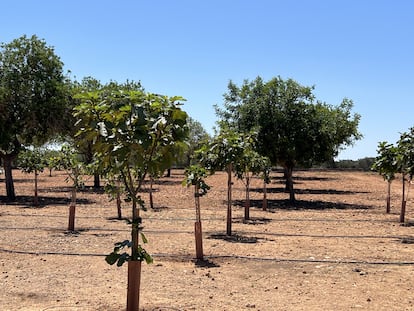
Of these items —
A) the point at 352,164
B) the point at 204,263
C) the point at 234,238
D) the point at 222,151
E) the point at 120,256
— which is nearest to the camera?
the point at 120,256

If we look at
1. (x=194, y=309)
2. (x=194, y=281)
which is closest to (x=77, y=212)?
(x=194, y=281)

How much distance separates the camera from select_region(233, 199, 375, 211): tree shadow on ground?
69.7 feet

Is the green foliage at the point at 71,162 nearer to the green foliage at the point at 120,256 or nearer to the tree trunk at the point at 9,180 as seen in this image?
the green foliage at the point at 120,256

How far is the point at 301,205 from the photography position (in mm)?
22328

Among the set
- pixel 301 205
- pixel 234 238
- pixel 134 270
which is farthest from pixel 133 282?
pixel 301 205

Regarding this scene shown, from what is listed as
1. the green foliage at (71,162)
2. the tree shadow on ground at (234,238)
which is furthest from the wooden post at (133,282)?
the green foliage at (71,162)

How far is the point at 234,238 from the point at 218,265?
3.22 meters

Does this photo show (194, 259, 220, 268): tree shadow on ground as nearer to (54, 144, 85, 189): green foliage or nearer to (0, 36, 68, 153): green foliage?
(54, 144, 85, 189): green foliage

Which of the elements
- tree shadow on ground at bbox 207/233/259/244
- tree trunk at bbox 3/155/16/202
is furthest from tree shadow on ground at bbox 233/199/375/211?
tree trunk at bbox 3/155/16/202

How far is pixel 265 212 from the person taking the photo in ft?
61.6

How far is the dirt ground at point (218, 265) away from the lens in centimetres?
644

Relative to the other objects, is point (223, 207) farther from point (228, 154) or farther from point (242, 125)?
point (228, 154)

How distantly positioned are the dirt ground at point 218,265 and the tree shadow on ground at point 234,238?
0.17ft

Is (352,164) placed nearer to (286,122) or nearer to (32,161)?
(286,122)
